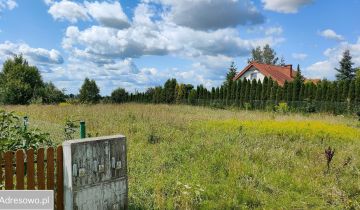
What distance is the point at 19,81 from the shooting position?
128ft

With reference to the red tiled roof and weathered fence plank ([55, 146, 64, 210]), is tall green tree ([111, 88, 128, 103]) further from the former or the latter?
weathered fence plank ([55, 146, 64, 210])

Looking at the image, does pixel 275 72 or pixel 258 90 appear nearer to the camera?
pixel 258 90

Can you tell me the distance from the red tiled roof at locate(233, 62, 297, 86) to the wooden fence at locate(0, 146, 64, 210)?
4001cm

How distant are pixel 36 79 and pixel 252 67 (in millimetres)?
25211

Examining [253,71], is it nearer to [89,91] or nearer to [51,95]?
[89,91]

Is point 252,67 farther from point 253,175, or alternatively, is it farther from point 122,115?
point 253,175

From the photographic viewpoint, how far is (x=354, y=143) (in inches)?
475

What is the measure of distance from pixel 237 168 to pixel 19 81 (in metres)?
36.0

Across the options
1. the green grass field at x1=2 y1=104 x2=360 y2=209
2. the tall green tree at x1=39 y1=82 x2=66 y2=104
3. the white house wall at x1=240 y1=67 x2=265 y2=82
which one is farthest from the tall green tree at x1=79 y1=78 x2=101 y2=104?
the green grass field at x1=2 y1=104 x2=360 y2=209

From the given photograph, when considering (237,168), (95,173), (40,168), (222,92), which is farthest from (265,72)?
(40,168)

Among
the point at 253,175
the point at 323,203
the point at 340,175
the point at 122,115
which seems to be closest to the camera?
the point at 323,203

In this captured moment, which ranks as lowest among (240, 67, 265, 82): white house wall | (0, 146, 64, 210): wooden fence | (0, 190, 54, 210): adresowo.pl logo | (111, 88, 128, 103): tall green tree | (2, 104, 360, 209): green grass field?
(2, 104, 360, 209): green grass field

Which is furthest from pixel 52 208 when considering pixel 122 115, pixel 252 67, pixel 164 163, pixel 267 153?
pixel 252 67

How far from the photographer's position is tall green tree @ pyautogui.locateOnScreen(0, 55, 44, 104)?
124ft
